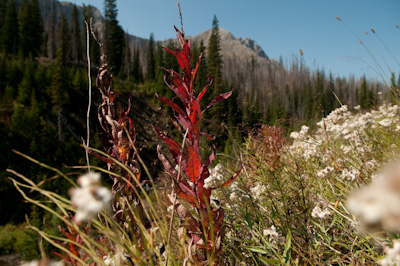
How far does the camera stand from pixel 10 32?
119 ft

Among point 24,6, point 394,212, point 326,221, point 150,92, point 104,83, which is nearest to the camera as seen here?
point 394,212

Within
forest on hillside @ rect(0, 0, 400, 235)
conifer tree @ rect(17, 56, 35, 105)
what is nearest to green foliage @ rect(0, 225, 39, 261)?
forest on hillside @ rect(0, 0, 400, 235)

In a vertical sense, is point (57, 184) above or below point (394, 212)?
below

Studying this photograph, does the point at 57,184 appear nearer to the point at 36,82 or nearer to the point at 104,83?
the point at 36,82

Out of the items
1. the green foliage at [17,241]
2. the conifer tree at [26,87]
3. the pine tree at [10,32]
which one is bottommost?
the green foliage at [17,241]

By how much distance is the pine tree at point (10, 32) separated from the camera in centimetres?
3556

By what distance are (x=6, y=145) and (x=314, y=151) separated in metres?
20.9

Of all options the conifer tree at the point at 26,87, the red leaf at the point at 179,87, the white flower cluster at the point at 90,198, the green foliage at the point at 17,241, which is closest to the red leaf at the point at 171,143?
the red leaf at the point at 179,87

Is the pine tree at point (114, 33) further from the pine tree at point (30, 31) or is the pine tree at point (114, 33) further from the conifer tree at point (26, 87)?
the conifer tree at point (26, 87)

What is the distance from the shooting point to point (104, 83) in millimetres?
1343

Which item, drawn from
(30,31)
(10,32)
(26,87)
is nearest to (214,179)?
(26,87)

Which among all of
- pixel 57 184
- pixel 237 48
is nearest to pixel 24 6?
pixel 57 184

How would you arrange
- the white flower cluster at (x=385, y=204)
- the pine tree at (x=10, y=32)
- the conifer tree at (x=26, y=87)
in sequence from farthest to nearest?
the pine tree at (x=10, y=32) → the conifer tree at (x=26, y=87) → the white flower cluster at (x=385, y=204)

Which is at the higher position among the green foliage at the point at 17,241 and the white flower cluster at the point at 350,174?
the white flower cluster at the point at 350,174
